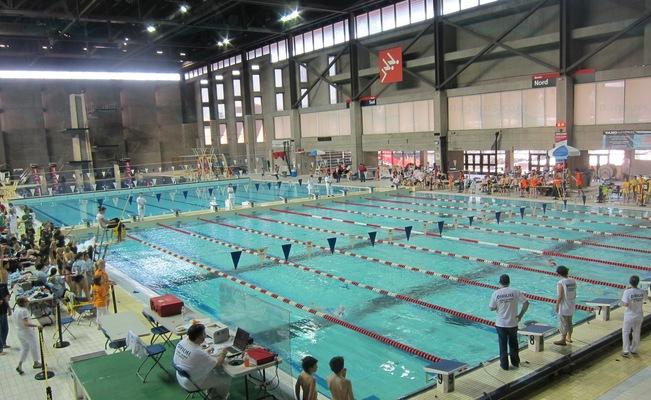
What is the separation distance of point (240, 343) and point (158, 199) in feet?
65.1

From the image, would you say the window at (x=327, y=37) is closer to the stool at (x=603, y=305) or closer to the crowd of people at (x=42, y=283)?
the crowd of people at (x=42, y=283)

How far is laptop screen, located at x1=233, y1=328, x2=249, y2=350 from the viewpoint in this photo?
526cm

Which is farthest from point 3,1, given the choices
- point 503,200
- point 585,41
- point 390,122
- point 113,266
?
point 585,41

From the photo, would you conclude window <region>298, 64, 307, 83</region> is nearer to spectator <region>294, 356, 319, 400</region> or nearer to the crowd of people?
the crowd of people

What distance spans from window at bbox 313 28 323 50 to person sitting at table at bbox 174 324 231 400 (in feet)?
105

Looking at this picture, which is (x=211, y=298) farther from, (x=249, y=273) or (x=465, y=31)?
(x=465, y=31)

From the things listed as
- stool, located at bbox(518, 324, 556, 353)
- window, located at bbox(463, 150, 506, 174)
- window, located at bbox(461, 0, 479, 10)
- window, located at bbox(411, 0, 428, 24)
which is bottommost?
stool, located at bbox(518, 324, 556, 353)

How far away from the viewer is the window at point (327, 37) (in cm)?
3353

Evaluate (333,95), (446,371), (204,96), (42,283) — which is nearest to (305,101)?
(333,95)

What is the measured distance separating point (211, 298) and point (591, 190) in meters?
17.8

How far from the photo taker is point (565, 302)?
6254 mm

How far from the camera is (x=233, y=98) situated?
4519 centimetres

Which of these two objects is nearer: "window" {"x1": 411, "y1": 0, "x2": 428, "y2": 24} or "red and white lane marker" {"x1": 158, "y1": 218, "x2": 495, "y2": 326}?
"red and white lane marker" {"x1": 158, "y1": 218, "x2": 495, "y2": 326}

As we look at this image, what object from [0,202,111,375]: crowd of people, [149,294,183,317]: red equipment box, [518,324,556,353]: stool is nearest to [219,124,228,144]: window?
[0,202,111,375]: crowd of people
